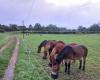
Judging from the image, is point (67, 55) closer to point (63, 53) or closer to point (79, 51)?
point (63, 53)

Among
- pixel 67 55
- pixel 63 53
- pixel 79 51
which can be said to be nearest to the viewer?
pixel 63 53

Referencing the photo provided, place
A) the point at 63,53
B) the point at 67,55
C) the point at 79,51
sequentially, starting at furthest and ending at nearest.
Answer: the point at 79,51
the point at 67,55
the point at 63,53

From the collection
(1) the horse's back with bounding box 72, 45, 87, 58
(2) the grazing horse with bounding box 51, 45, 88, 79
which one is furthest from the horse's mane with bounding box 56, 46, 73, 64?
(1) the horse's back with bounding box 72, 45, 87, 58

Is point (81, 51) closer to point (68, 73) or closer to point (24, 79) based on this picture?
point (68, 73)

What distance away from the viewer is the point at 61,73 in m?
14.5

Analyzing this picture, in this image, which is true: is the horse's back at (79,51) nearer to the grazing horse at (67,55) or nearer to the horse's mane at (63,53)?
the grazing horse at (67,55)

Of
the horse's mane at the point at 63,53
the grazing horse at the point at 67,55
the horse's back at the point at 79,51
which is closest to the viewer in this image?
the grazing horse at the point at 67,55

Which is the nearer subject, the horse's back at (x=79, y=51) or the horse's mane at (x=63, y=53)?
the horse's mane at (x=63, y=53)

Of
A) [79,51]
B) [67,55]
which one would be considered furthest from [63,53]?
[79,51]

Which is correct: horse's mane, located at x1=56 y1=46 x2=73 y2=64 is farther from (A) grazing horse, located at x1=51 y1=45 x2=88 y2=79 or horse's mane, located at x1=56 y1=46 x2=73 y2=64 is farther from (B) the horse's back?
(B) the horse's back

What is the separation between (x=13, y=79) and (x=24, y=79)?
1.80ft

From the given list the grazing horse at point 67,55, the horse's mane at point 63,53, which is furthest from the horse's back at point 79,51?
the horse's mane at point 63,53

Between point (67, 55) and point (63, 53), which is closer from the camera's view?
point (63, 53)

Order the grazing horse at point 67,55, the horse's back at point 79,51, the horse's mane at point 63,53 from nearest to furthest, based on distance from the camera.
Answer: the grazing horse at point 67,55 → the horse's mane at point 63,53 → the horse's back at point 79,51
